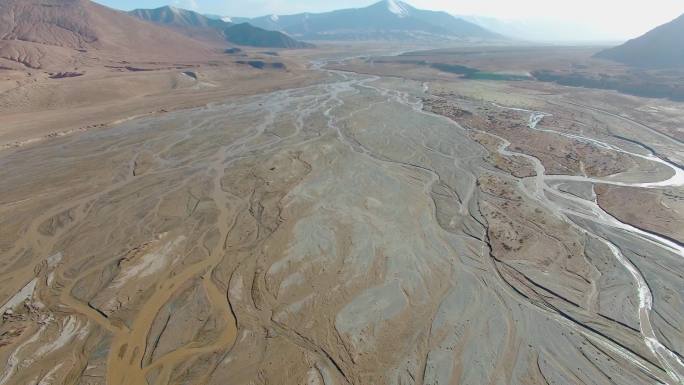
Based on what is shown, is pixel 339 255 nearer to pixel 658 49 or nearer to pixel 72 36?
pixel 72 36

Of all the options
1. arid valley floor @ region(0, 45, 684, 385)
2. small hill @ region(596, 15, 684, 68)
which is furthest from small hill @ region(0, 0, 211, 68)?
small hill @ region(596, 15, 684, 68)

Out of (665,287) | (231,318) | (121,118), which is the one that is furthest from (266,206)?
(121,118)

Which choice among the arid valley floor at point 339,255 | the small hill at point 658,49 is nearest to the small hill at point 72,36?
the arid valley floor at point 339,255

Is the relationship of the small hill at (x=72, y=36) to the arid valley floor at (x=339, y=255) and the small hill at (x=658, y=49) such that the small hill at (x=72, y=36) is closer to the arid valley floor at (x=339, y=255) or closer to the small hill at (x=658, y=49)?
the arid valley floor at (x=339, y=255)

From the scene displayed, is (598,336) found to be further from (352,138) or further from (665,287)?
(352,138)

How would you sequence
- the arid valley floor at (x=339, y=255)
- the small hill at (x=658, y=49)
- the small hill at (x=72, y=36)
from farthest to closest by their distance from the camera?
the small hill at (x=658, y=49), the small hill at (x=72, y=36), the arid valley floor at (x=339, y=255)
